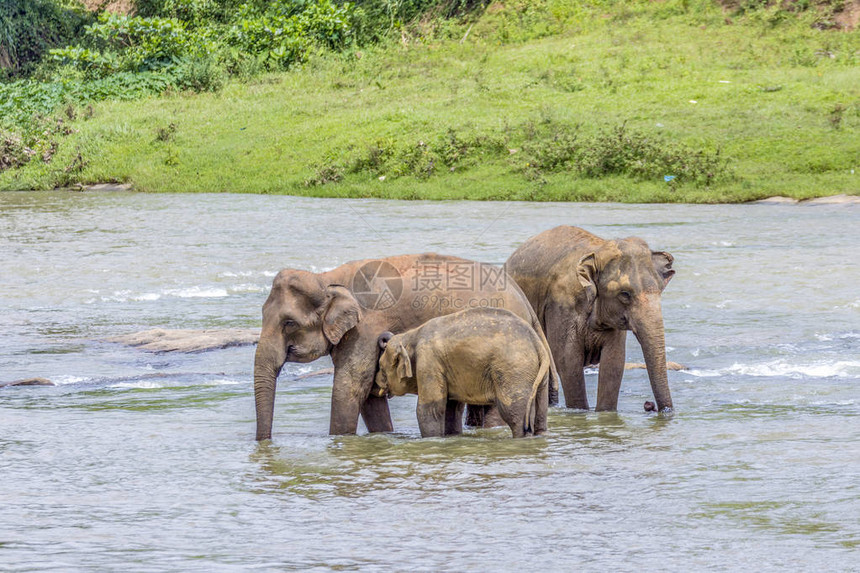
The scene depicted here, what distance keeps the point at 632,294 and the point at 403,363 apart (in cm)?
192

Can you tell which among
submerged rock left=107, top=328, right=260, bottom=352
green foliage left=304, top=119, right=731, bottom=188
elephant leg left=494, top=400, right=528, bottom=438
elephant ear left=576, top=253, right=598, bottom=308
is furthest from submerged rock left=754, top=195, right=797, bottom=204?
elephant leg left=494, top=400, right=528, bottom=438

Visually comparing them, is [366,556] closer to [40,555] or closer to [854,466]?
[40,555]

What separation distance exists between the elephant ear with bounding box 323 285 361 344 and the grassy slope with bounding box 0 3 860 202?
62.7ft

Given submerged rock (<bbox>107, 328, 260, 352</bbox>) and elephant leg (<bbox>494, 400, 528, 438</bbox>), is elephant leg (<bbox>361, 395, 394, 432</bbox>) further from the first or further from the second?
submerged rock (<bbox>107, 328, 260, 352</bbox>)

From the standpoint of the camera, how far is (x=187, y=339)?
13086mm

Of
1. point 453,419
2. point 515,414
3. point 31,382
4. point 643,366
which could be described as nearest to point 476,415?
point 453,419

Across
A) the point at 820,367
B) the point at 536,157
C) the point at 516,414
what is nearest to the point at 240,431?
the point at 516,414

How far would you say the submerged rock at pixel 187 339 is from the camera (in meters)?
12.8

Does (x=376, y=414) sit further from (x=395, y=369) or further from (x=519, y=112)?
(x=519, y=112)

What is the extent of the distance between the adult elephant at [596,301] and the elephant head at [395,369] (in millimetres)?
1633

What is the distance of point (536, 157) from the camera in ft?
95.3

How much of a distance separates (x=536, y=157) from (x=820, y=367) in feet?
59.6

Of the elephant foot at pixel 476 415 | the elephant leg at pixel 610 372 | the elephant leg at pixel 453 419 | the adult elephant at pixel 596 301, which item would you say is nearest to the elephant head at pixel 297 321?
the elephant leg at pixel 453 419

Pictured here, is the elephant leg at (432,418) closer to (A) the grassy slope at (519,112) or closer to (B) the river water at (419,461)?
(B) the river water at (419,461)
